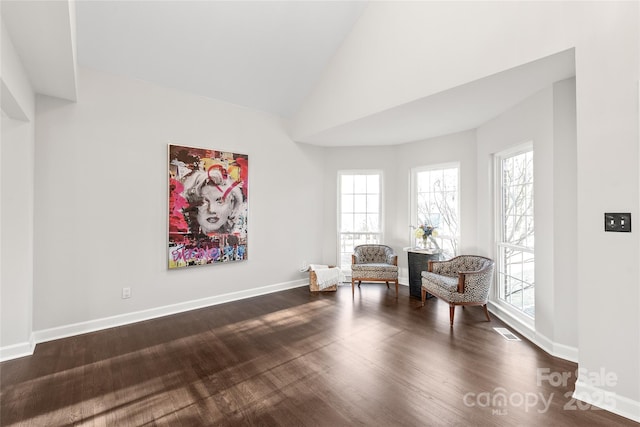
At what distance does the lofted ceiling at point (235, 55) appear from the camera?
2257mm

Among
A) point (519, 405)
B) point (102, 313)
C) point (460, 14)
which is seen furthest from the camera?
point (102, 313)

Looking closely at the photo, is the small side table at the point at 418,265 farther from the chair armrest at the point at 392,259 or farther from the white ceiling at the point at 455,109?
the white ceiling at the point at 455,109

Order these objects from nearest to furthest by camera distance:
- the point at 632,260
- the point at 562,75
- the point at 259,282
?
the point at 632,260, the point at 562,75, the point at 259,282

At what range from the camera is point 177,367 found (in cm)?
246

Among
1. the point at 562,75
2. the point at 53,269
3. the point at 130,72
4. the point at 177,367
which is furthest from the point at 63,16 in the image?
the point at 562,75

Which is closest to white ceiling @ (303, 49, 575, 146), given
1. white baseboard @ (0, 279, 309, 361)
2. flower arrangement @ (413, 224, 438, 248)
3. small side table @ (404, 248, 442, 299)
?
flower arrangement @ (413, 224, 438, 248)

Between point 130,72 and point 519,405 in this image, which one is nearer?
point 519,405

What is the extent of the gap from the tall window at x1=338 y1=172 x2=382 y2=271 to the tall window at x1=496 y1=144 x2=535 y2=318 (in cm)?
211

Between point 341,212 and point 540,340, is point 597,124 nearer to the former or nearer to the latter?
point 540,340

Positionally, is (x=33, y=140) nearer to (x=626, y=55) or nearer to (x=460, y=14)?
(x=460, y=14)

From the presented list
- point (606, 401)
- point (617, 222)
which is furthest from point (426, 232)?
point (606, 401)

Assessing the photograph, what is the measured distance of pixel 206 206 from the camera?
393 centimetres

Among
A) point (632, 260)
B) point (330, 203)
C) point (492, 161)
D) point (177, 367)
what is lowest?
point (177, 367)

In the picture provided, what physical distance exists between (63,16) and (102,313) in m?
2.93
